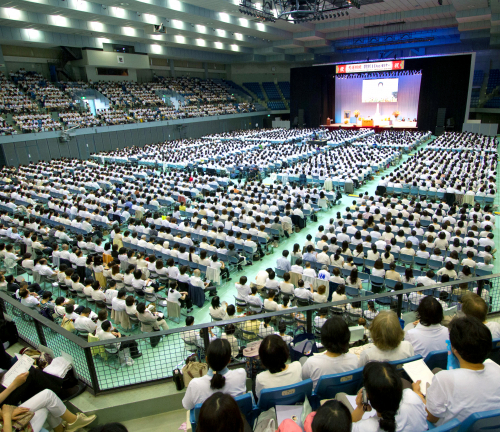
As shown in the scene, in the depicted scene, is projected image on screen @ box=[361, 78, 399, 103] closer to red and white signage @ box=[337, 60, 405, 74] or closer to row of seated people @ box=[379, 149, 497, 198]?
red and white signage @ box=[337, 60, 405, 74]

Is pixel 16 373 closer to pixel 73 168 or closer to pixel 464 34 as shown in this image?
pixel 73 168

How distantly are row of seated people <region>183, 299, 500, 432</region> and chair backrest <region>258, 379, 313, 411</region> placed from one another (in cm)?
1

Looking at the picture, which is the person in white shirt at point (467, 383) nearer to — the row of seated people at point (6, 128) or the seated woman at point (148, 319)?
the seated woman at point (148, 319)

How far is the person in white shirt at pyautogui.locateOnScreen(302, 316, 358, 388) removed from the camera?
10.5 feet

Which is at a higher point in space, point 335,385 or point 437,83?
point 437,83

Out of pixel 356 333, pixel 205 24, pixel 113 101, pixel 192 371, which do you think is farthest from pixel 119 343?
pixel 113 101

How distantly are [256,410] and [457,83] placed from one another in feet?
129

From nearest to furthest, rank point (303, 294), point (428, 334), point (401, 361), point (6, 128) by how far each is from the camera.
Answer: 1. point (401, 361)
2. point (428, 334)
3. point (303, 294)
4. point (6, 128)

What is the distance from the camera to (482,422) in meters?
2.30

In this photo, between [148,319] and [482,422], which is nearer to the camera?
[482,422]

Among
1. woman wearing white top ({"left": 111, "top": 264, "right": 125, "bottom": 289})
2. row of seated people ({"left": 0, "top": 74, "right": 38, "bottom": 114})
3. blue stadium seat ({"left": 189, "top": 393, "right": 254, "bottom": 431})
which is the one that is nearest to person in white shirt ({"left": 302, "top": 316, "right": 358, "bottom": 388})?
blue stadium seat ({"left": 189, "top": 393, "right": 254, "bottom": 431})

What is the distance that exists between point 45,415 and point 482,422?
3.57 meters

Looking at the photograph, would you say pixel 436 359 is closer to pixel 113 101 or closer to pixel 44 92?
pixel 44 92

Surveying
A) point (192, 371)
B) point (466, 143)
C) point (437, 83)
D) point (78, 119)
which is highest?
point (437, 83)
